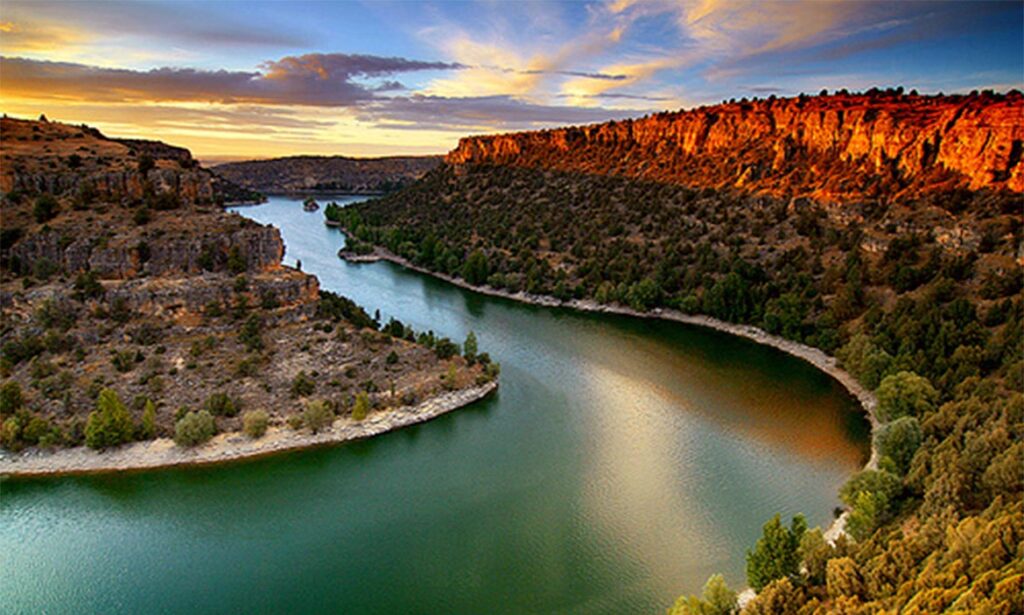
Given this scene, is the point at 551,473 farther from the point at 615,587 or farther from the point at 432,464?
the point at 615,587

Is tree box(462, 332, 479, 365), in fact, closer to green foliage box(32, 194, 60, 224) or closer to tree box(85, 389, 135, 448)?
tree box(85, 389, 135, 448)

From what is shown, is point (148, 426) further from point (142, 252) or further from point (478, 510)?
point (478, 510)

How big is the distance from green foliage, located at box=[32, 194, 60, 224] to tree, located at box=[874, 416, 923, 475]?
45527 mm

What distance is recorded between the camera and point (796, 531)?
65.0ft

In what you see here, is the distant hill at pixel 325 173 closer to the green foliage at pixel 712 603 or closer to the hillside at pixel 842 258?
the hillside at pixel 842 258

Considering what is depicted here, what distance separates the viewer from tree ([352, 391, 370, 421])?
31453mm

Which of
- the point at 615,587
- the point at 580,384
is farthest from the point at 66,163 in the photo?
the point at 615,587

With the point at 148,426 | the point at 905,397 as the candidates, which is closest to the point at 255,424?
the point at 148,426

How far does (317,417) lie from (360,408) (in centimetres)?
206

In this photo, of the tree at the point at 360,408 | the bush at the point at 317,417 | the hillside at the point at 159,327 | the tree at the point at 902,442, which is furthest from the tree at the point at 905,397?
the bush at the point at 317,417

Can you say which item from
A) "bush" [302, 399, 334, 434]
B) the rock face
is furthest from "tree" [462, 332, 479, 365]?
the rock face

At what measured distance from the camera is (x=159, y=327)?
115 ft

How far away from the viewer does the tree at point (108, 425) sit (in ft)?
91.4

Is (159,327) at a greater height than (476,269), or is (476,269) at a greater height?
(476,269)
